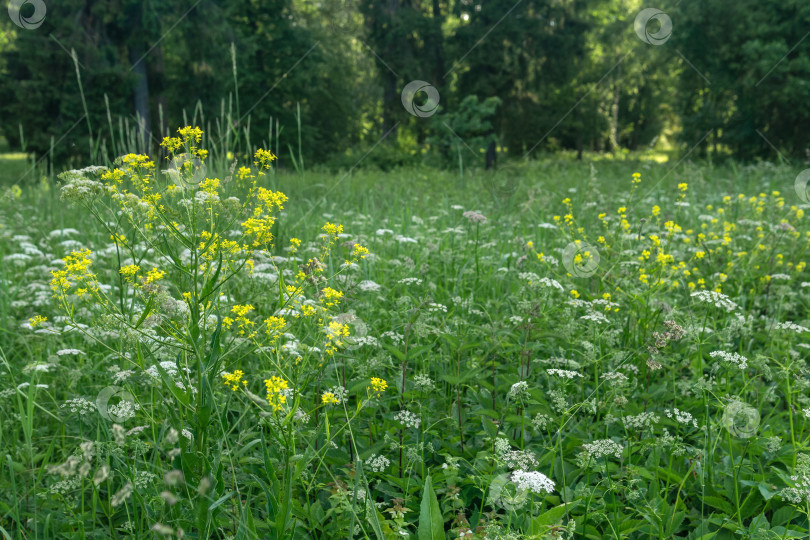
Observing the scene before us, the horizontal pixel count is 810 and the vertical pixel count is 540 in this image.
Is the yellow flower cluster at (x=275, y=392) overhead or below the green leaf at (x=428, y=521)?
overhead

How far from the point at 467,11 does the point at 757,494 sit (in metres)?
22.8

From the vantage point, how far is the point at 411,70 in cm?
2112

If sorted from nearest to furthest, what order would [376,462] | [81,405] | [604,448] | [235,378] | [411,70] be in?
Answer: [235,378] → [604,448] → [376,462] → [81,405] → [411,70]

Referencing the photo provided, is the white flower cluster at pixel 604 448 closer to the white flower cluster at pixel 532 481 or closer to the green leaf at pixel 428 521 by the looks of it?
the white flower cluster at pixel 532 481

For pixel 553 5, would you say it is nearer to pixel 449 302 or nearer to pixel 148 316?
pixel 449 302

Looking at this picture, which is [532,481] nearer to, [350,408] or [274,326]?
[274,326]

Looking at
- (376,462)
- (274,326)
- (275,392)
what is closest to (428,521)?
(376,462)

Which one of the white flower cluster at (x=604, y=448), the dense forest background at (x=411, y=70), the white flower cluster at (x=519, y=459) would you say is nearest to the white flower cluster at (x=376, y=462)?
the white flower cluster at (x=519, y=459)

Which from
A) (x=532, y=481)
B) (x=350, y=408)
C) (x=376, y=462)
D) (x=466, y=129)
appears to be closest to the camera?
(x=532, y=481)

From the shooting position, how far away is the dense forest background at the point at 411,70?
16.0 m

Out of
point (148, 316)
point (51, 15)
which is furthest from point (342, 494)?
point (51, 15)

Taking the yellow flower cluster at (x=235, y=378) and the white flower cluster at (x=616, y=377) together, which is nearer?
the yellow flower cluster at (x=235, y=378)

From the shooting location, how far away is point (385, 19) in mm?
21375

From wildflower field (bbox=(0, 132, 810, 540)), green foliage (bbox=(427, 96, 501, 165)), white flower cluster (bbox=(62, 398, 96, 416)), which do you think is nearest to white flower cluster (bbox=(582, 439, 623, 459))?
wildflower field (bbox=(0, 132, 810, 540))
